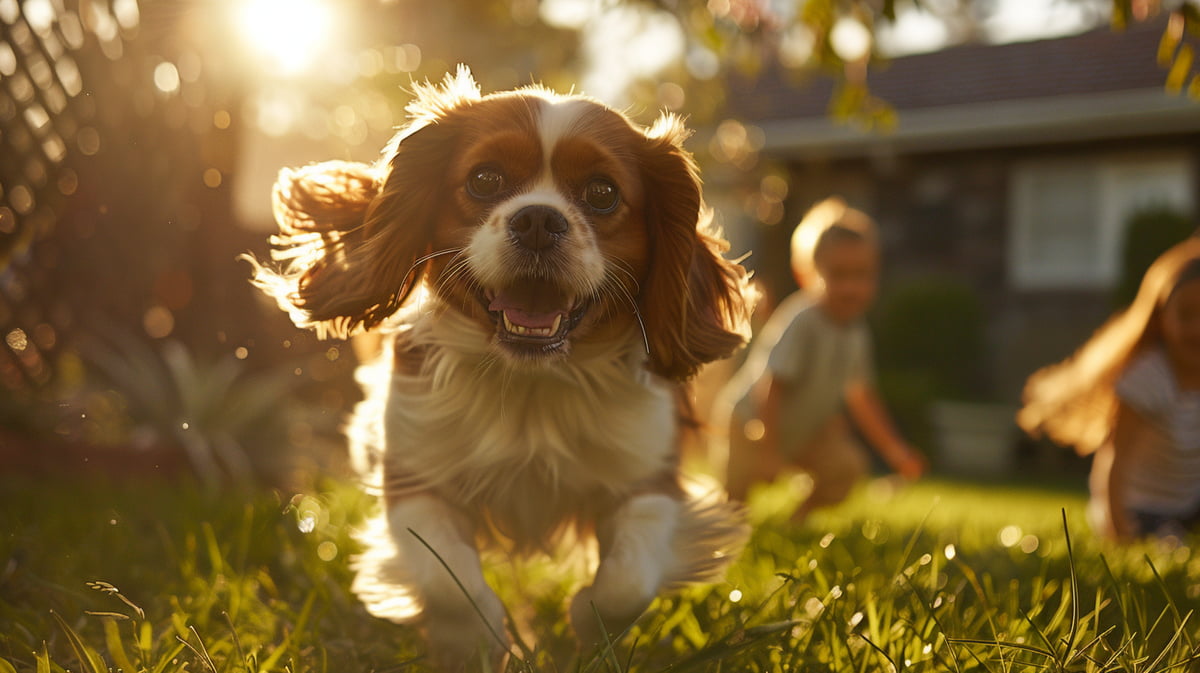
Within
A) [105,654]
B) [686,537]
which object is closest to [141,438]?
[105,654]

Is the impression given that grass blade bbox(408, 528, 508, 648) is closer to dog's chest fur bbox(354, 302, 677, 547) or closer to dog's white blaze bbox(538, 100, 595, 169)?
dog's chest fur bbox(354, 302, 677, 547)

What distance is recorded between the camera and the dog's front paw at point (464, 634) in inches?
78.0

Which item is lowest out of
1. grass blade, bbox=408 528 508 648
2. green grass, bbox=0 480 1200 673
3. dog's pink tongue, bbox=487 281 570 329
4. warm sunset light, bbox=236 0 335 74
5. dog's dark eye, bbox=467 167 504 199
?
green grass, bbox=0 480 1200 673

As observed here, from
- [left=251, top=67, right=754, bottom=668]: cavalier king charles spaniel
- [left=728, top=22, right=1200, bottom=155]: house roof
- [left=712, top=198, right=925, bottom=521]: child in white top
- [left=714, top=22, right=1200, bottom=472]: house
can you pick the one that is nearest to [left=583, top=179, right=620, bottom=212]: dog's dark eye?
[left=251, top=67, right=754, bottom=668]: cavalier king charles spaniel

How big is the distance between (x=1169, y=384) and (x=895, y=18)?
2.58 metres

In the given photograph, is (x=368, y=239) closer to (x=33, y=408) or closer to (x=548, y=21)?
(x=33, y=408)

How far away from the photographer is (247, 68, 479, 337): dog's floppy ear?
215 centimetres

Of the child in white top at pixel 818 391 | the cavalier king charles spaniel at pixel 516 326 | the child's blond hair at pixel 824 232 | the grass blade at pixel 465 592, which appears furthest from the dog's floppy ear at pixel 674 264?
the child's blond hair at pixel 824 232

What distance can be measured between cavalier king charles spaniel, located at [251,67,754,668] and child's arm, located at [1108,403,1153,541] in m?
2.63

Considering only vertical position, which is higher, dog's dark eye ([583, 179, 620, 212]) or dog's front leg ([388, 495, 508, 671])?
dog's dark eye ([583, 179, 620, 212])

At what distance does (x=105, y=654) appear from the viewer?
2.00 meters

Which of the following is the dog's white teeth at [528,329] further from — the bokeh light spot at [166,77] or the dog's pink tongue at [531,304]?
the bokeh light spot at [166,77]

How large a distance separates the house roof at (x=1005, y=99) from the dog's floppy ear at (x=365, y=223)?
25.9 ft

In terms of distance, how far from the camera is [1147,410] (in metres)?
4.30
